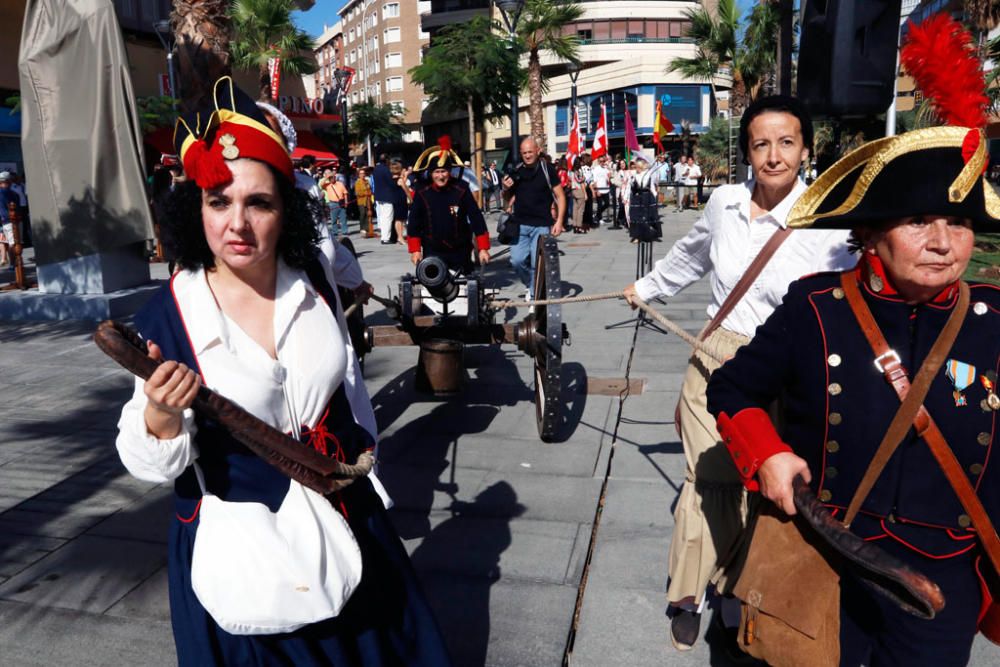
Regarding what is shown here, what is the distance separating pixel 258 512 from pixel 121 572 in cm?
214

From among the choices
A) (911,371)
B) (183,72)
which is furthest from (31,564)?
(183,72)

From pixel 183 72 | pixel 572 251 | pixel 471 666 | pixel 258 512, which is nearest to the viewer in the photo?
pixel 258 512

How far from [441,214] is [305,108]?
33571 mm

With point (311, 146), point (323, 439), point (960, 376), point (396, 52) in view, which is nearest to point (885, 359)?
point (960, 376)

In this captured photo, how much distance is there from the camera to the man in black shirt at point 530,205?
9016 millimetres

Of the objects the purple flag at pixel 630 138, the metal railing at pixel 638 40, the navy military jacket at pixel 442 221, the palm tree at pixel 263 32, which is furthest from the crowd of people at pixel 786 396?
the metal railing at pixel 638 40

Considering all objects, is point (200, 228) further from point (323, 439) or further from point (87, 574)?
point (87, 574)

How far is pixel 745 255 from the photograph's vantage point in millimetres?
2941

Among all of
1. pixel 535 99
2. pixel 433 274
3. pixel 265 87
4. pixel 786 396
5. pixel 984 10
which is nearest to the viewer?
pixel 786 396

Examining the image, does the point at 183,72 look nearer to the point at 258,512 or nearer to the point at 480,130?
the point at 258,512

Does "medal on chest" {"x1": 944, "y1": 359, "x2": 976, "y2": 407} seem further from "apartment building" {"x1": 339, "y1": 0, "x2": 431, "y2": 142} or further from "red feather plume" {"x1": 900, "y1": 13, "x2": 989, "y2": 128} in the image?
"apartment building" {"x1": 339, "y1": 0, "x2": 431, "y2": 142}

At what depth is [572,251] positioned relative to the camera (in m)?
15.5

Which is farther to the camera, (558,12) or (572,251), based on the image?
(558,12)

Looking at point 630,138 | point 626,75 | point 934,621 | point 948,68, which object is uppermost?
point 626,75
